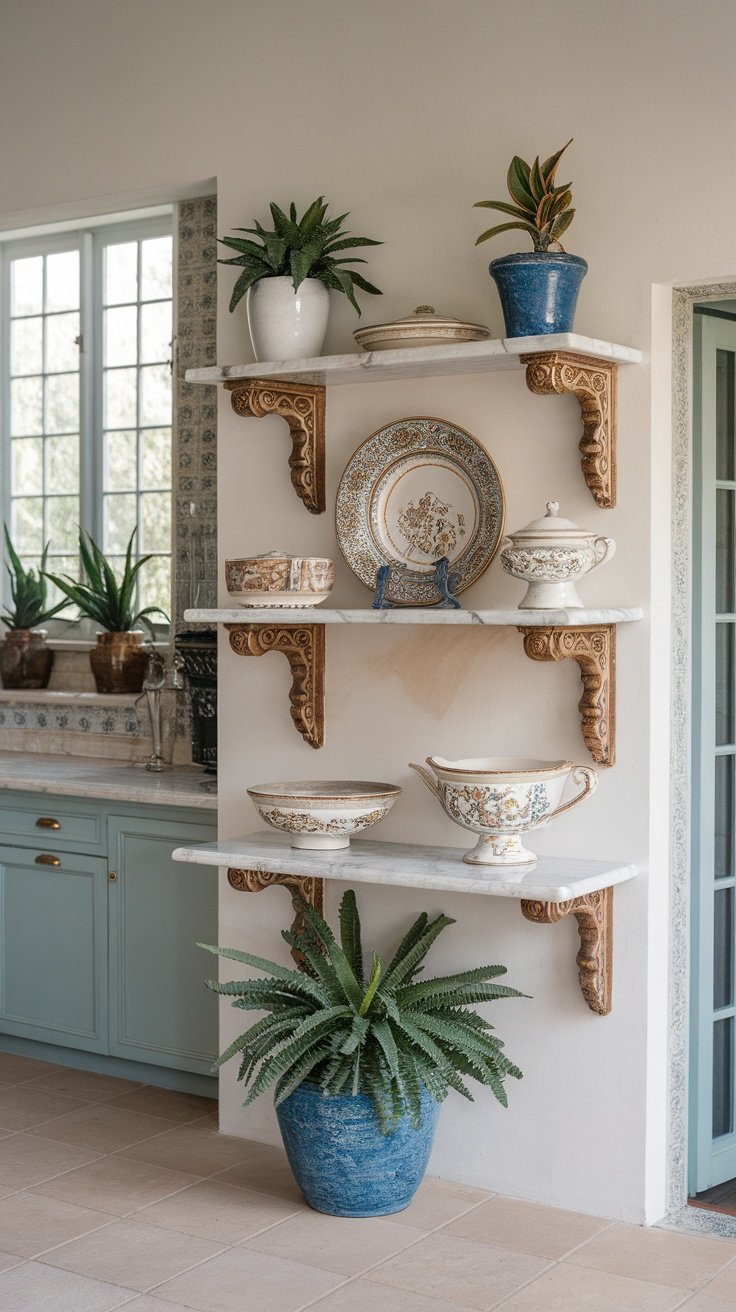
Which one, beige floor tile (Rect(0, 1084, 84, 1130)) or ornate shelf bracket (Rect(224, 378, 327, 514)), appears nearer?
ornate shelf bracket (Rect(224, 378, 327, 514))

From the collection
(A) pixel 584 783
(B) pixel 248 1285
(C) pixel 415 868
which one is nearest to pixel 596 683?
(A) pixel 584 783

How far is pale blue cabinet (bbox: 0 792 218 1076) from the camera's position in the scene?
12.6 feet

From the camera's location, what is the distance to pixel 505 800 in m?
2.92

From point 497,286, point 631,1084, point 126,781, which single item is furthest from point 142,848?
point 497,286

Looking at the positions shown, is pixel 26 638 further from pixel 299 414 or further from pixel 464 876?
pixel 464 876

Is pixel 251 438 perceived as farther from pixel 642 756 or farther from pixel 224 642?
pixel 642 756

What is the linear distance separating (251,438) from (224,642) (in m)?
0.50

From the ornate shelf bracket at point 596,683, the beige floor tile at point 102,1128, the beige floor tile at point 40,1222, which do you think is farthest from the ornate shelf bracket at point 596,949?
the beige floor tile at point 102,1128

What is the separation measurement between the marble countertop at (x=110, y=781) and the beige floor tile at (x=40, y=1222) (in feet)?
3.31

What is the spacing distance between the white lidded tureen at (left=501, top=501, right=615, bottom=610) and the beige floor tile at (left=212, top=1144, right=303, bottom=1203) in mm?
1411

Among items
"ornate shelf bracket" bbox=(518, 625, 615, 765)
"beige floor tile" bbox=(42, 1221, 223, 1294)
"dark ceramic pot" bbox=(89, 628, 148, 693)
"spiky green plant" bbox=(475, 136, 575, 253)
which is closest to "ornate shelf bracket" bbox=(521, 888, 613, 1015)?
"ornate shelf bracket" bbox=(518, 625, 615, 765)

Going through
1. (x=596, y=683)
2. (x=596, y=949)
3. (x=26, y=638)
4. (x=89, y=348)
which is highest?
(x=89, y=348)

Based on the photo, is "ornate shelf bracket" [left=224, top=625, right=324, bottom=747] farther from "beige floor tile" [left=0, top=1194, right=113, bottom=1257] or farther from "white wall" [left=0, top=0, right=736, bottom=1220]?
"beige floor tile" [left=0, top=1194, right=113, bottom=1257]

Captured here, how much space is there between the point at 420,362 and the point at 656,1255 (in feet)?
6.09
